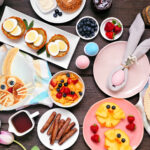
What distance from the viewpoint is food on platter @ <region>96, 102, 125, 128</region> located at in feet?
4.44

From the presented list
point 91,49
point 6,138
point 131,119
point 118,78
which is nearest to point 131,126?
point 131,119

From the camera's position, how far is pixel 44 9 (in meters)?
1.38

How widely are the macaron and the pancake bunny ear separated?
390mm

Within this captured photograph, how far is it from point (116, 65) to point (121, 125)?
373 millimetres

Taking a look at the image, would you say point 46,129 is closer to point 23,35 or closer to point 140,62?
point 23,35

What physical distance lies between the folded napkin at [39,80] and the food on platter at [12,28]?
0.26ft

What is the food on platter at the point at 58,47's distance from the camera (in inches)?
53.2

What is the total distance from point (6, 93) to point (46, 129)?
338 millimetres

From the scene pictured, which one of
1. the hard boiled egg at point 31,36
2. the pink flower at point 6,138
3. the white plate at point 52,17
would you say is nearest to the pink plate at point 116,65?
the white plate at point 52,17

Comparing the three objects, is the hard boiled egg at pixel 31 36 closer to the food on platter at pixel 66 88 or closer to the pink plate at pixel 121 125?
the food on platter at pixel 66 88

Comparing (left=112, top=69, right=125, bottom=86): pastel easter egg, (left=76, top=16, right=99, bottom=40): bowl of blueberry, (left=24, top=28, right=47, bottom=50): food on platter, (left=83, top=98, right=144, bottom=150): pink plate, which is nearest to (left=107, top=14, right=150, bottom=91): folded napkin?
(left=112, top=69, right=125, bottom=86): pastel easter egg

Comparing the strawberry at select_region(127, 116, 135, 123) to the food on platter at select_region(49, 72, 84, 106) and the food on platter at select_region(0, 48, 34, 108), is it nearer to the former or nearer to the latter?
the food on platter at select_region(49, 72, 84, 106)

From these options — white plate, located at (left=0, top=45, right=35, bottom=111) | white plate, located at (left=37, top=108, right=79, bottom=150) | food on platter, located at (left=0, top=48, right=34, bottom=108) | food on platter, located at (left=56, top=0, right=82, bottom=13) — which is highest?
food on platter, located at (left=56, top=0, right=82, bottom=13)

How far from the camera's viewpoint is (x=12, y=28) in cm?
135
